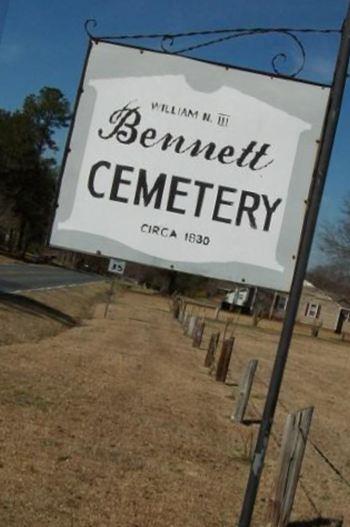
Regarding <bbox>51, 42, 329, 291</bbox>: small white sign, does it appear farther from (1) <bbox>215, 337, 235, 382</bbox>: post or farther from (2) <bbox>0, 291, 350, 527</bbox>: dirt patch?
(1) <bbox>215, 337, 235, 382</bbox>: post

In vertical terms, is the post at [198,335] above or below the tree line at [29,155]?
below

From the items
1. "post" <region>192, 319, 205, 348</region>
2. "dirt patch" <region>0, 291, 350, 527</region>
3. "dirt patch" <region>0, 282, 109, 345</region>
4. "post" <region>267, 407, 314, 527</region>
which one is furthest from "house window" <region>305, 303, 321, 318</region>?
"post" <region>267, 407, 314, 527</region>

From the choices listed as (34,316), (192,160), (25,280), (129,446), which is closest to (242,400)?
(129,446)

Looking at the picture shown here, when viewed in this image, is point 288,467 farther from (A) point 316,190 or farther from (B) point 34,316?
(B) point 34,316

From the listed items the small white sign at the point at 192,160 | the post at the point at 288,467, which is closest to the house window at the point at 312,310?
the post at the point at 288,467

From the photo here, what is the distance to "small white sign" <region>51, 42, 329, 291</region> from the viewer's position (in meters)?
4.32

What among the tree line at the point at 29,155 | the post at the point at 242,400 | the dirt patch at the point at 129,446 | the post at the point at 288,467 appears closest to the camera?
the post at the point at 288,467

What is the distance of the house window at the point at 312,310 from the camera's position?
78.8 m

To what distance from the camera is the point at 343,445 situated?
11930mm

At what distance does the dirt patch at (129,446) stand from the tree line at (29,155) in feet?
206

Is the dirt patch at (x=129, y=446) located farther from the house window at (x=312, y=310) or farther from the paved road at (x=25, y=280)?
the house window at (x=312, y=310)

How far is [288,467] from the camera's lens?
6516mm

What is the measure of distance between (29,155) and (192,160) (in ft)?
254

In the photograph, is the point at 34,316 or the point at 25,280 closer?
the point at 34,316
